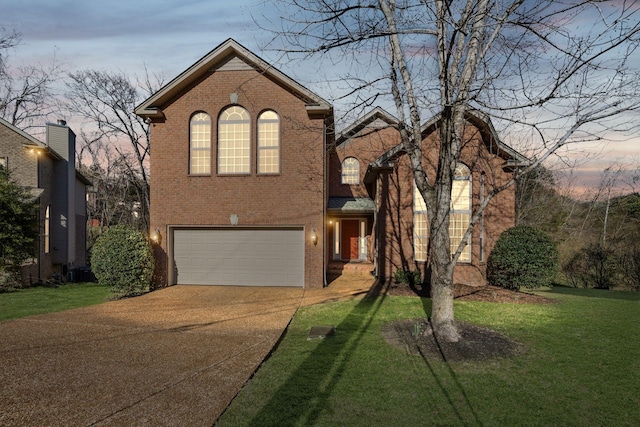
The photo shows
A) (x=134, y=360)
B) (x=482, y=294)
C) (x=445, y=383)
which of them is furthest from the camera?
(x=482, y=294)

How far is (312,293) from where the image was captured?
12.5 metres

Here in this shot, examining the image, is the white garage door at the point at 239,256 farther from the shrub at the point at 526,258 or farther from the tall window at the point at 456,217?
the shrub at the point at 526,258

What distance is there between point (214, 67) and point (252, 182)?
173 inches

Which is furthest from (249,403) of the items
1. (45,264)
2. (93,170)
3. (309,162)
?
(93,170)

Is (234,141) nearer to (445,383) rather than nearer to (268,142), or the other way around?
(268,142)

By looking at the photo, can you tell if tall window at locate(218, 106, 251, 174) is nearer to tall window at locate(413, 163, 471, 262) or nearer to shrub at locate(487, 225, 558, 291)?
tall window at locate(413, 163, 471, 262)

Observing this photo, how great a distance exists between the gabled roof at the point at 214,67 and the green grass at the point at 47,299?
21.6 ft

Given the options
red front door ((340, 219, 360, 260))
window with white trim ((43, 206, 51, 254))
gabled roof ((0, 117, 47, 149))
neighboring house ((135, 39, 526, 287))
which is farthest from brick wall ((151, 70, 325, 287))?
red front door ((340, 219, 360, 260))

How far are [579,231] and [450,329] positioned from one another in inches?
1073

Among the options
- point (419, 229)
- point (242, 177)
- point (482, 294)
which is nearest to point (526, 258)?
point (482, 294)

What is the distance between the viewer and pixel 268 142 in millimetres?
13500

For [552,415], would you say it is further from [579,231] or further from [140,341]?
[579,231]

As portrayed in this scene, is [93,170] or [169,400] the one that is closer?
[169,400]

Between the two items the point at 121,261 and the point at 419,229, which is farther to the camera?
the point at 419,229
